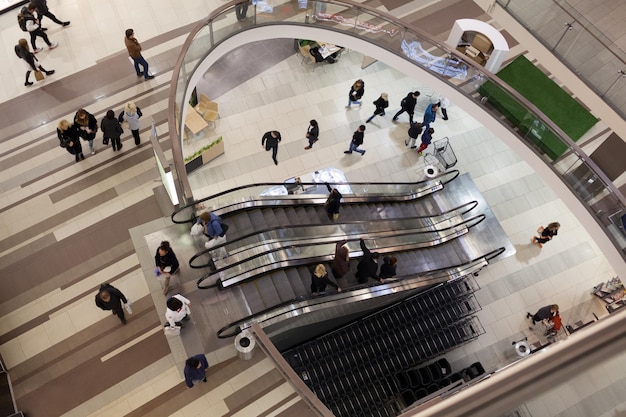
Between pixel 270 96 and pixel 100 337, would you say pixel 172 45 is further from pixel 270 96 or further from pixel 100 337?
pixel 100 337

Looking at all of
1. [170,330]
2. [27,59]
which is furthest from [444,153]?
[27,59]

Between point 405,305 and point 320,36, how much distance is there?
20.1 feet

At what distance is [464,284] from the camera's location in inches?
529

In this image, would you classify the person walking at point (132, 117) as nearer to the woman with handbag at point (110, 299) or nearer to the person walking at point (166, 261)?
the person walking at point (166, 261)

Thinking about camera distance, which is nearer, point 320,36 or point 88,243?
point 88,243

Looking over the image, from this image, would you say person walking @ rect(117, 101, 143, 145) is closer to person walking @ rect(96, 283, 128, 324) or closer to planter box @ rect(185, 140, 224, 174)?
planter box @ rect(185, 140, 224, 174)

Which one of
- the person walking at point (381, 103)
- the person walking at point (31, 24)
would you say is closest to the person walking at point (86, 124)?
the person walking at point (31, 24)

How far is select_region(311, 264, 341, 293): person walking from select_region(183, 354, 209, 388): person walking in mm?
2250

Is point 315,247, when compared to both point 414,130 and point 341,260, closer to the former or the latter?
point 341,260

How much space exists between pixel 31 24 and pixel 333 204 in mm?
7227

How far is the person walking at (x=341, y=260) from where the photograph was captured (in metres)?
10.3

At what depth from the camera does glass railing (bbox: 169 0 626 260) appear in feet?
35.2

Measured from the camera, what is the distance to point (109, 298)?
870 cm

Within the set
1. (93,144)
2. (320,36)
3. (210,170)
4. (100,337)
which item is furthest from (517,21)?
(100,337)
